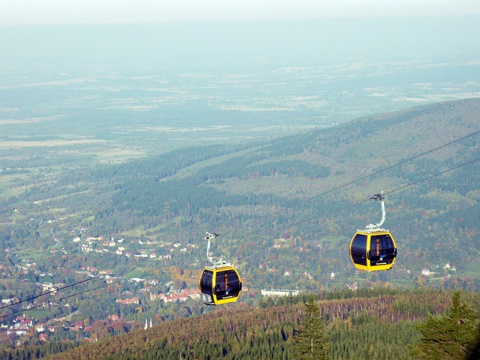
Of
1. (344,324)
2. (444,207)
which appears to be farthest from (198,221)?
(344,324)

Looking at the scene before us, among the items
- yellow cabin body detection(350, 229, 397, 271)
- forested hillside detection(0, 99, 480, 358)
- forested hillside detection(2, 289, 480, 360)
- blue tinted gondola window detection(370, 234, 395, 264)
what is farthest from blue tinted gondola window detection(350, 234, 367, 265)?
forested hillside detection(0, 99, 480, 358)

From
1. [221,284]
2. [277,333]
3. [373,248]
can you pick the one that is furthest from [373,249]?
[277,333]

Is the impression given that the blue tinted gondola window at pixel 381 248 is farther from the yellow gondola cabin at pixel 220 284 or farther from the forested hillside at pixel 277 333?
the forested hillside at pixel 277 333

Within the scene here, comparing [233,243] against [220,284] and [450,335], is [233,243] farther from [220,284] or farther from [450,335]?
[450,335]

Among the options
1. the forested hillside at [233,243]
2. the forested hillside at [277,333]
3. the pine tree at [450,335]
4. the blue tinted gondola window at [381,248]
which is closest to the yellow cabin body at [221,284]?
the blue tinted gondola window at [381,248]

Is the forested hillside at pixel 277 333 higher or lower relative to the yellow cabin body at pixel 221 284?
lower

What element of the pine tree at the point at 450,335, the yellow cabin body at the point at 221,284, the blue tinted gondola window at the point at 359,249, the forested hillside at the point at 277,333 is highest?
the blue tinted gondola window at the point at 359,249

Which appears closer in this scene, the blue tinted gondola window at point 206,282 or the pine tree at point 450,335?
the pine tree at point 450,335

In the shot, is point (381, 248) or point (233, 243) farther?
point (233, 243)
